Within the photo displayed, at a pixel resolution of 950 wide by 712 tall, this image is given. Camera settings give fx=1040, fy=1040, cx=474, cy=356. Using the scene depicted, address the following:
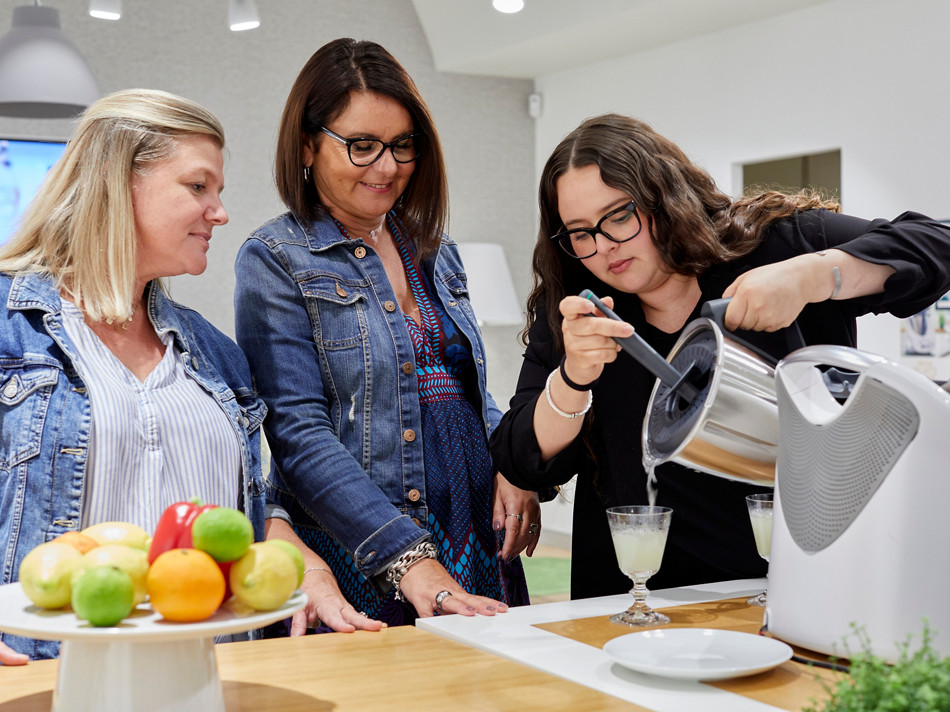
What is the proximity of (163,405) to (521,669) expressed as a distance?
74 cm

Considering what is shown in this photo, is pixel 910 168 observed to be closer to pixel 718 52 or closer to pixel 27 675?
pixel 718 52

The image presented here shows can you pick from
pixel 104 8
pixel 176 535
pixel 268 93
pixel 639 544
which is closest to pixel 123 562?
pixel 176 535

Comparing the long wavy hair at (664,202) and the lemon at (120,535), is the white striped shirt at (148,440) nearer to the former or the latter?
the lemon at (120,535)

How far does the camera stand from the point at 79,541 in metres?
1.05

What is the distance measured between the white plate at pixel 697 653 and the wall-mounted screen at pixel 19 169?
15.9 ft

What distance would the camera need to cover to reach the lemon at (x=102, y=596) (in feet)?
3.10

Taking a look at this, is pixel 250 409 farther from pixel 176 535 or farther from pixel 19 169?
pixel 19 169

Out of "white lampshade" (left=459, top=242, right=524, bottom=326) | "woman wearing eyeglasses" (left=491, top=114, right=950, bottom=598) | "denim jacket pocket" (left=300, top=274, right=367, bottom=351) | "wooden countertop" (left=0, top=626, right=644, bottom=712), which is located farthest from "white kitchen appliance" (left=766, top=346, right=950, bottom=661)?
"white lampshade" (left=459, top=242, right=524, bottom=326)

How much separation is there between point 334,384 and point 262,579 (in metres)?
0.89

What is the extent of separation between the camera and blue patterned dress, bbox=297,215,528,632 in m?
1.88

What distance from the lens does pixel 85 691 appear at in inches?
39.6

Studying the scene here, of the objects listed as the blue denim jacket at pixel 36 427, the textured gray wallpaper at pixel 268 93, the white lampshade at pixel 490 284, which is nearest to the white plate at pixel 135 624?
the blue denim jacket at pixel 36 427

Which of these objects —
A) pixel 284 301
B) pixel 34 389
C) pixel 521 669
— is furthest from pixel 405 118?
pixel 521 669

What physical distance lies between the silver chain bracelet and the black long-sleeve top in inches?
8.1
